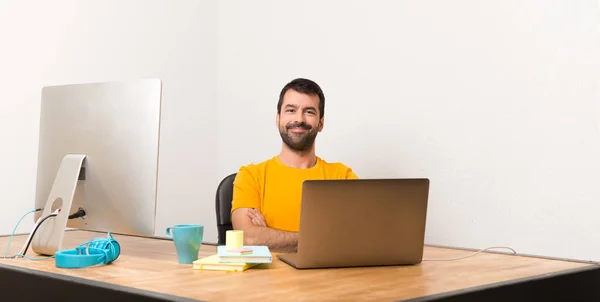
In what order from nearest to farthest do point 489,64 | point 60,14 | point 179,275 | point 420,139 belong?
point 179,275 → point 489,64 → point 420,139 → point 60,14

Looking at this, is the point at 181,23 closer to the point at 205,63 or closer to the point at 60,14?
the point at 205,63

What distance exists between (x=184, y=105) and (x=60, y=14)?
2.84 feet

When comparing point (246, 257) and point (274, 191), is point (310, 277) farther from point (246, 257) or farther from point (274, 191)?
point (274, 191)

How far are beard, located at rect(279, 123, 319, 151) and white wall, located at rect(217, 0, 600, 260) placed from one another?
624 mm

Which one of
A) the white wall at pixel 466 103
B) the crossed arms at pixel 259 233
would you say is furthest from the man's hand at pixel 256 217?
the white wall at pixel 466 103

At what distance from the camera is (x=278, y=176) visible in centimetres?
252

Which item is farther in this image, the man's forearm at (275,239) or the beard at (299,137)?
the beard at (299,137)

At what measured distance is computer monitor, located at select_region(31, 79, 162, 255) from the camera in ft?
5.91

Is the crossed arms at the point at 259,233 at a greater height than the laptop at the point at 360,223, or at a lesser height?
lesser

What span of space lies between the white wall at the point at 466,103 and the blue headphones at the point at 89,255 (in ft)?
5.08

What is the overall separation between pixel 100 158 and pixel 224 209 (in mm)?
662

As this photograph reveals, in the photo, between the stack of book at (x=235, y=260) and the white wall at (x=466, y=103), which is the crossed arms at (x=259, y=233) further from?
the white wall at (x=466, y=103)

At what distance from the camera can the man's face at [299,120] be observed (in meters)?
2.51

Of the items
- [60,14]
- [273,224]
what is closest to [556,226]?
[273,224]
